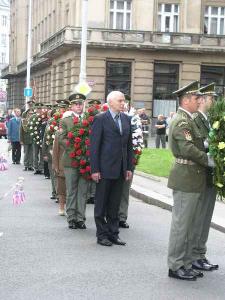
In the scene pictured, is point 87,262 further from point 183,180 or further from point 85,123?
point 85,123

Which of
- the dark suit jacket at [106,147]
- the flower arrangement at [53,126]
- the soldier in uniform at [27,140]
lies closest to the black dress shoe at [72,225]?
the dark suit jacket at [106,147]

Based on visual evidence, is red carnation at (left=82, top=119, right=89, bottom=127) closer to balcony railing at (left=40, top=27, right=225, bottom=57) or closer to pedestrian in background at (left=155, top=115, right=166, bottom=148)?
pedestrian in background at (left=155, top=115, right=166, bottom=148)

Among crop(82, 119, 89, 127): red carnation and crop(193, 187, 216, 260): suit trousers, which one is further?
crop(82, 119, 89, 127): red carnation

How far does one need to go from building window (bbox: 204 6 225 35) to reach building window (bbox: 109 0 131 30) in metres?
5.31

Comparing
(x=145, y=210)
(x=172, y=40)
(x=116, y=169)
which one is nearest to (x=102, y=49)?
(x=172, y=40)

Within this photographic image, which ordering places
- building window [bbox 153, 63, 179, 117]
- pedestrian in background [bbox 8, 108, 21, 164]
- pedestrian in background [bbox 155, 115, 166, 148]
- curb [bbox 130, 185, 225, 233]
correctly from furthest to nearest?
building window [bbox 153, 63, 179, 117], pedestrian in background [bbox 155, 115, 166, 148], pedestrian in background [bbox 8, 108, 21, 164], curb [bbox 130, 185, 225, 233]

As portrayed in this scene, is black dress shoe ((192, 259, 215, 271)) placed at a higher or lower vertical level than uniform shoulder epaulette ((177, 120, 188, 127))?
lower

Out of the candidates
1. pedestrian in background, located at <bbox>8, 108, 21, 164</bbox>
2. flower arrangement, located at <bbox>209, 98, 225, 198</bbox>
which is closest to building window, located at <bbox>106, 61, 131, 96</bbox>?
pedestrian in background, located at <bbox>8, 108, 21, 164</bbox>

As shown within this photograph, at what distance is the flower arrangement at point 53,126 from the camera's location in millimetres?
13797

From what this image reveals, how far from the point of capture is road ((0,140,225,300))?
6605mm

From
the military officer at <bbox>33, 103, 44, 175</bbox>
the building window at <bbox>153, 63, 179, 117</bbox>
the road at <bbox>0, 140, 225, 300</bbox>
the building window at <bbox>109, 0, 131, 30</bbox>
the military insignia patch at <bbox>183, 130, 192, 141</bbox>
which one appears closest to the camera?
the road at <bbox>0, 140, 225, 300</bbox>

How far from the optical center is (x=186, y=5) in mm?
45656

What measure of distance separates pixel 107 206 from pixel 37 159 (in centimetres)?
1156

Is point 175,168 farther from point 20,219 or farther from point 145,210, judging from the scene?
point 145,210
